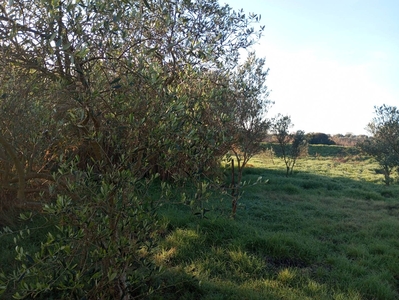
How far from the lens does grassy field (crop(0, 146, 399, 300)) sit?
554cm

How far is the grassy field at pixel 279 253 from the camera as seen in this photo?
5543 millimetres

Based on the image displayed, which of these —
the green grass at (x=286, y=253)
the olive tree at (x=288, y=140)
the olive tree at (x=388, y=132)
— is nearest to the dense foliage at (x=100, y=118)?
the green grass at (x=286, y=253)

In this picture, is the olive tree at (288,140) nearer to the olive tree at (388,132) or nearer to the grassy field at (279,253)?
the olive tree at (388,132)

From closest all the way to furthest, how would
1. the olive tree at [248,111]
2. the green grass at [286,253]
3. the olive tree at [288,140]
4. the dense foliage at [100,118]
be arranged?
1. the dense foliage at [100,118]
2. the green grass at [286,253]
3. the olive tree at [248,111]
4. the olive tree at [288,140]

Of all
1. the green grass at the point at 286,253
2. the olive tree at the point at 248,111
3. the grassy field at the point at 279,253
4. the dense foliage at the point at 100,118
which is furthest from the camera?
the olive tree at the point at 248,111

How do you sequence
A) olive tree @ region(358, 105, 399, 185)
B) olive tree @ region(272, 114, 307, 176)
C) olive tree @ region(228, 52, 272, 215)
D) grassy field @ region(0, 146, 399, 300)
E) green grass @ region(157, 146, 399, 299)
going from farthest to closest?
olive tree @ region(272, 114, 307, 176) < olive tree @ region(358, 105, 399, 185) < olive tree @ region(228, 52, 272, 215) < green grass @ region(157, 146, 399, 299) < grassy field @ region(0, 146, 399, 300)

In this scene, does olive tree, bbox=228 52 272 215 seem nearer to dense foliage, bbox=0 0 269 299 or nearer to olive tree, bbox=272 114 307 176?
dense foliage, bbox=0 0 269 299

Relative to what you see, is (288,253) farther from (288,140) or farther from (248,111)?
(288,140)

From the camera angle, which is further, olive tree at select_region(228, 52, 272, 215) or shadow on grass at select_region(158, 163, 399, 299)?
olive tree at select_region(228, 52, 272, 215)

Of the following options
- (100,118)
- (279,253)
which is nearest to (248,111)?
(279,253)

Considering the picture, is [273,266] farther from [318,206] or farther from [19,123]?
[318,206]

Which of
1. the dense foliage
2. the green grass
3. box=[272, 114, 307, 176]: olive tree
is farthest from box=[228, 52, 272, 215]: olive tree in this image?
box=[272, 114, 307, 176]: olive tree

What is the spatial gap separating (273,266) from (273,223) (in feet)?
9.76

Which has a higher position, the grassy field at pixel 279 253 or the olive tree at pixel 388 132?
the olive tree at pixel 388 132
